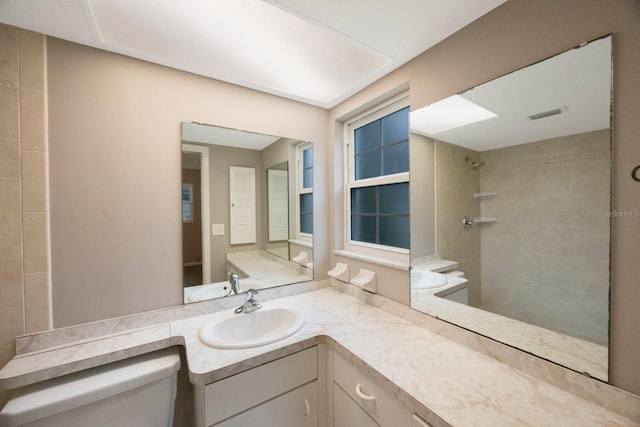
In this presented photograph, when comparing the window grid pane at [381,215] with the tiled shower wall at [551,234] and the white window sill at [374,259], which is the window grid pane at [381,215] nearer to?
the white window sill at [374,259]

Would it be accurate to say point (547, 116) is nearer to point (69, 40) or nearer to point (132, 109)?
point (132, 109)

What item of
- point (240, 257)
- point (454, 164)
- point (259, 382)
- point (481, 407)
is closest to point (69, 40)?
point (240, 257)

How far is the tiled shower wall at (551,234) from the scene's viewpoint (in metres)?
0.77

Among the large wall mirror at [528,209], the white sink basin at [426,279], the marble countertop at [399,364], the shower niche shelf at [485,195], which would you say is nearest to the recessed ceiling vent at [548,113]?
the large wall mirror at [528,209]

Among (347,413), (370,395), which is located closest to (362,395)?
(370,395)

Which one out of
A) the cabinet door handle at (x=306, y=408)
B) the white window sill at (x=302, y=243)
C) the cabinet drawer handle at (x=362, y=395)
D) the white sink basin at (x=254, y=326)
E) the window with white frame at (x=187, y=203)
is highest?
the window with white frame at (x=187, y=203)

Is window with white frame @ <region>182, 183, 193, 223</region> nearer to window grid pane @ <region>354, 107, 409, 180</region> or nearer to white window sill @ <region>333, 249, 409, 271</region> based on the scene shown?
white window sill @ <region>333, 249, 409, 271</region>

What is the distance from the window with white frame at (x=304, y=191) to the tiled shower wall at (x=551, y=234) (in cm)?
115

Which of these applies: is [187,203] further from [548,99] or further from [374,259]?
[548,99]

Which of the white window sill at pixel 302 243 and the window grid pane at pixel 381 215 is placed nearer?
the window grid pane at pixel 381 215

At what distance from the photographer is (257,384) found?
40.3 inches

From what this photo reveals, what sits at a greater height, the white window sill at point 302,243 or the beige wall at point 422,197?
the beige wall at point 422,197

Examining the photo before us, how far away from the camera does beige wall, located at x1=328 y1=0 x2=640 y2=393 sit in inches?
27.4

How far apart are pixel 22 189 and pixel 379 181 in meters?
1.82
